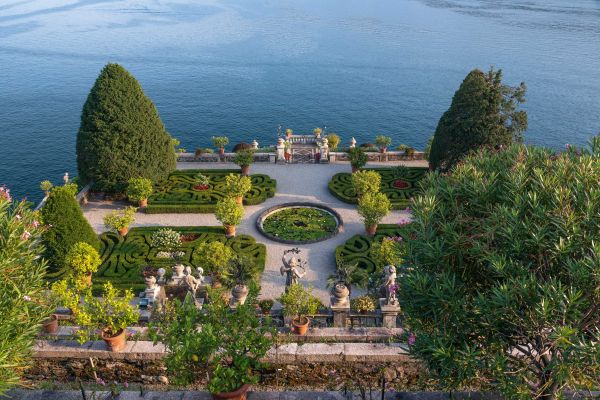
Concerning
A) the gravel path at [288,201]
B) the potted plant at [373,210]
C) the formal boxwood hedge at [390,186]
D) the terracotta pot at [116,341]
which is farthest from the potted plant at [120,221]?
the formal boxwood hedge at [390,186]

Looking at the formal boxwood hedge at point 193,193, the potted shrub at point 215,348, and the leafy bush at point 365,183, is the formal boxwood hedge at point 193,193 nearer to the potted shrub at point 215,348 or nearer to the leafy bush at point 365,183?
the leafy bush at point 365,183

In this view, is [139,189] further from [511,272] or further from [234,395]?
[511,272]

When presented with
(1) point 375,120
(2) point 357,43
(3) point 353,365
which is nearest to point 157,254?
(3) point 353,365

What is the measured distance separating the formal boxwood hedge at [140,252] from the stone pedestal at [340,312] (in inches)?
307

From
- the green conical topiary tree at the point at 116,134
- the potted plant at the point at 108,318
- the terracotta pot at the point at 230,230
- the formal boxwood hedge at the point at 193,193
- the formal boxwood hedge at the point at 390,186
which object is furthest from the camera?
the formal boxwood hedge at the point at 390,186

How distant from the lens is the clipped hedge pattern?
2605 cm

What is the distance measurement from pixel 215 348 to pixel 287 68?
97.2 metres

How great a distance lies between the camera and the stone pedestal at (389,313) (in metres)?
19.0

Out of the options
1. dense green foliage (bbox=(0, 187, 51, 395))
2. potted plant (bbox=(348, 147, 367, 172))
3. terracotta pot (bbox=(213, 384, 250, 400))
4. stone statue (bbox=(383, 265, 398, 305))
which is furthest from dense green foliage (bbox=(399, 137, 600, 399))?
potted plant (bbox=(348, 147, 367, 172))

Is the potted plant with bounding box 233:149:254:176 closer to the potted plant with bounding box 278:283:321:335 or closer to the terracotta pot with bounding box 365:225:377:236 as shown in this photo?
the terracotta pot with bounding box 365:225:377:236

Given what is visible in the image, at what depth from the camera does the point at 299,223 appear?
→ 1233 inches

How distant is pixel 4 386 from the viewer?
10375mm

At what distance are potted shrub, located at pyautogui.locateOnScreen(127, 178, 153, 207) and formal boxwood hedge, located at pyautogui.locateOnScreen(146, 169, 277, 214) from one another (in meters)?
0.86

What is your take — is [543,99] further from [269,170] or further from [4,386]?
[4,386]
